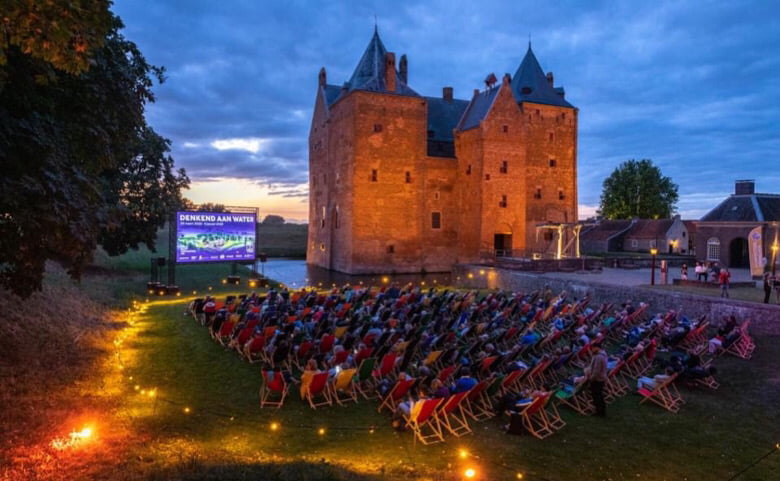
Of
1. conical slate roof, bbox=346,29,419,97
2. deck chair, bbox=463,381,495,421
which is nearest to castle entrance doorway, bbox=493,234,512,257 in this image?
conical slate roof, bbox=346,29,419,97

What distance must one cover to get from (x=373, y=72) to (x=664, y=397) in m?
38.2

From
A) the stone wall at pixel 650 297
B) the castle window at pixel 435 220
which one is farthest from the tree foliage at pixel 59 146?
the castle window at pixel 435 220

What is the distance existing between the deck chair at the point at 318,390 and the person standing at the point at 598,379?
482cm

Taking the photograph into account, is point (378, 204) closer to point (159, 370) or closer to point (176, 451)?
point (159, 370)

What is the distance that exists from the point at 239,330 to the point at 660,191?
67925 millimetres

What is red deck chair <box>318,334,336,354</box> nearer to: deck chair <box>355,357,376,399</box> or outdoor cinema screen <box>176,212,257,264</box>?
deck chair <box>355,357,376,399</box>

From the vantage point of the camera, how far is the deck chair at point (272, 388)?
9.38 meters

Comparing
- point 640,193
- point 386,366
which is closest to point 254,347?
point 386,366

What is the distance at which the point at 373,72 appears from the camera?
43.3 metres

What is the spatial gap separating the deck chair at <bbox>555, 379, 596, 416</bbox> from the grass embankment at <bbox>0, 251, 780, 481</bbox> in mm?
241

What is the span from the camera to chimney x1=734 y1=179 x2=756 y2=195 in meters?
33.6

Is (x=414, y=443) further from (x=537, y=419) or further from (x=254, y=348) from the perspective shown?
(x=254, y=348)

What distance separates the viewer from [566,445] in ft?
26.3

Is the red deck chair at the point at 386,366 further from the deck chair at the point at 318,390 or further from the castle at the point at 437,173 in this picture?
the castle at the point at 437,173
